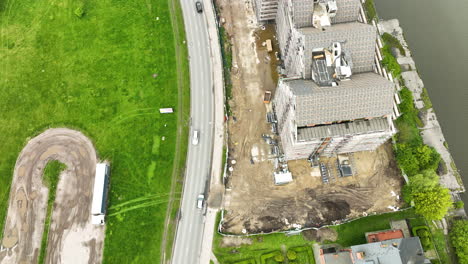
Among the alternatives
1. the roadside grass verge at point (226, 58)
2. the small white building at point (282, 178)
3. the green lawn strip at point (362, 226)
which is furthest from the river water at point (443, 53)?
the roadside grass verge at point (226, 58)

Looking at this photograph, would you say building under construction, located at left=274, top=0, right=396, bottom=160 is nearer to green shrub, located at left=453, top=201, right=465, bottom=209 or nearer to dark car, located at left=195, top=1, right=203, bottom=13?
green shrub, located at left=453, top=201, right=465, bottom=209

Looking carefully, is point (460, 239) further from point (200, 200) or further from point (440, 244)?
point (200, 200)

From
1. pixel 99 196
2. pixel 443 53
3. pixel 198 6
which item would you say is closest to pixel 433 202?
pixel 443 53

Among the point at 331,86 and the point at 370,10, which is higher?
the point at 370,10

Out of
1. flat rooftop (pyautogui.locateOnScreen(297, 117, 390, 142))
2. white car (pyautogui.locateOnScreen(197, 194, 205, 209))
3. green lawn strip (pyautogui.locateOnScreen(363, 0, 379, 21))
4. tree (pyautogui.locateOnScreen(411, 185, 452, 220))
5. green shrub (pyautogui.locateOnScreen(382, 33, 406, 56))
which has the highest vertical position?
green lawn strip (pyautogui.locateOnScreen(363, 0, 379, 21))

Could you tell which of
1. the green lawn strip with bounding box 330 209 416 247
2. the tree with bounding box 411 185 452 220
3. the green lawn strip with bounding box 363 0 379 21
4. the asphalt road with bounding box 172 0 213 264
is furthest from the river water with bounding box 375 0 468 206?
the asphalt road with bounding box 172 0 213 264

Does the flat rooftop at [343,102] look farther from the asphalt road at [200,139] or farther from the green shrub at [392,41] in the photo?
the green shrub at [392,41]
